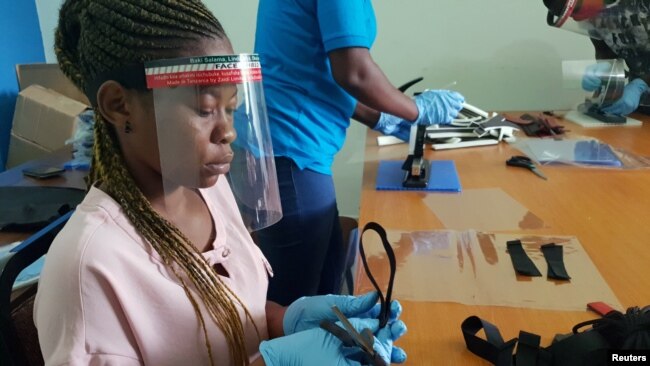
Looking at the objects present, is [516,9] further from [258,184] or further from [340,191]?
[258,184]

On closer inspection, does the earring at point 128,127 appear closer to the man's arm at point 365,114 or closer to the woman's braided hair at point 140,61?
the woman's braided hair at point 140,61

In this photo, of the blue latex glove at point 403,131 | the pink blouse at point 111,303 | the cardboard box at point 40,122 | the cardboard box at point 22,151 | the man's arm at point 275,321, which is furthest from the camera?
the cardboard box at point 22,151

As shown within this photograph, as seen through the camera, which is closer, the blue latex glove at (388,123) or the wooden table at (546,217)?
the wooden table at (546,217)

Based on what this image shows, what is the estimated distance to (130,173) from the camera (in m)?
0.74

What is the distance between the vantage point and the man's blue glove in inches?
30.9

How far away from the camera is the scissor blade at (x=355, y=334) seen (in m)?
0.69

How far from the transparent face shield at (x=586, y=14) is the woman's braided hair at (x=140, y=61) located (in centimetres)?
163

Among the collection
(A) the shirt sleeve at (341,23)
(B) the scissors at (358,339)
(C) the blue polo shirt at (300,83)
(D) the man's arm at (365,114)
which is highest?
(A) the shirt sleeve at (341,23)

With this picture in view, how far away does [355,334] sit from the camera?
72 centimetres

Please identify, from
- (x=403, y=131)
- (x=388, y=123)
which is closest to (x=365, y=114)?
(x=388, y=123)

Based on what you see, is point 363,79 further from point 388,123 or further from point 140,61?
point 140,61

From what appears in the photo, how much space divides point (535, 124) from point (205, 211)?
1.59m

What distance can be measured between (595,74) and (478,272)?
1.47 metres

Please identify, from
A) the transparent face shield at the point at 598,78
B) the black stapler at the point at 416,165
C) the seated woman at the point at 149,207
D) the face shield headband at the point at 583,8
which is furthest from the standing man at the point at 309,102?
the transparent face shield at the point at 598,78
